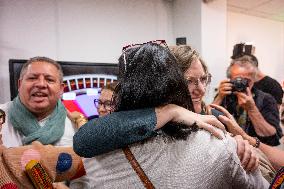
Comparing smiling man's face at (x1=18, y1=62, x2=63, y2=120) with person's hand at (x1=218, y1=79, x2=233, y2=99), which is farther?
person's hand at (x1=218, y1=79, x2=233, y2=99)

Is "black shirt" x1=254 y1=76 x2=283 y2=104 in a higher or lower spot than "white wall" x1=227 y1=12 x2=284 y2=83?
lower

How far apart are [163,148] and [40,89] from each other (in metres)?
1.31

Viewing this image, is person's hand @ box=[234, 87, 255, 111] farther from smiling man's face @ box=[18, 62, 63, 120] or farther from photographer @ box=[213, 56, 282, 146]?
smiling man's face @ box=[18, 62, 63, 120]

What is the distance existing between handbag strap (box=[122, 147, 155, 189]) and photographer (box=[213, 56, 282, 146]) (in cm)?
154

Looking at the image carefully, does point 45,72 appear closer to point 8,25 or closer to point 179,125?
point 8,25

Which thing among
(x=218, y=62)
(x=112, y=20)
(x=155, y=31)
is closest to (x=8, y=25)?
(x=112, y=20)

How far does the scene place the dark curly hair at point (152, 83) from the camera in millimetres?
734

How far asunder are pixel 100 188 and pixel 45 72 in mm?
1282

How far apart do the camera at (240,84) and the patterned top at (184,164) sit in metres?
1.45

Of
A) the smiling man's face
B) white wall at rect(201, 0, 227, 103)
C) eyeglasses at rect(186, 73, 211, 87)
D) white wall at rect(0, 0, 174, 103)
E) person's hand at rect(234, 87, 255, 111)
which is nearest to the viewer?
eyeglasses at rect(186, 73, 211, 87)

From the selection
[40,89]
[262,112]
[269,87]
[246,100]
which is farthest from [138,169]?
[269,87]

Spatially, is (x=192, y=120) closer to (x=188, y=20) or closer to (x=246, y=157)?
(x=246, y=157)

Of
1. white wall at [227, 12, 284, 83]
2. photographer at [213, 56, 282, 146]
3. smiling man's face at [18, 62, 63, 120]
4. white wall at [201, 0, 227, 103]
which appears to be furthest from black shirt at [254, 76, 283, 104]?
smiling man's face at [18, 62, 63, 120]

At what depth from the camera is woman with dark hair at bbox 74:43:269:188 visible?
27.4 inches
